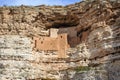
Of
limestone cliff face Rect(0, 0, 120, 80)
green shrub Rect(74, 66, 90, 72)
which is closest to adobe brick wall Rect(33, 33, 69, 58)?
limestone cliff face Rect(0, 0, 120, 80)

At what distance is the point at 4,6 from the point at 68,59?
244 inches

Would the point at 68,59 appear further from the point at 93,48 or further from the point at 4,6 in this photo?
the point at 4,6

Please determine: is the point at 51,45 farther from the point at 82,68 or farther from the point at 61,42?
the point at 82,68

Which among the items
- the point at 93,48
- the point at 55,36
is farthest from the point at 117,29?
the point at 55,36

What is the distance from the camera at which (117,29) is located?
72.8 feet

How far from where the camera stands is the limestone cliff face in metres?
22.2

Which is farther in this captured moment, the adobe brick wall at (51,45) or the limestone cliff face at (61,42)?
the adobe brick wall at (51,45)

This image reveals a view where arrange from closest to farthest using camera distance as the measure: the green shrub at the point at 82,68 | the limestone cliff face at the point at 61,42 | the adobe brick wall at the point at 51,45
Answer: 1. the green shrub at the point at 82,68
2. the limestone cliff face at the point at 61,42
3. the adobe brick wall at the point at 51,45

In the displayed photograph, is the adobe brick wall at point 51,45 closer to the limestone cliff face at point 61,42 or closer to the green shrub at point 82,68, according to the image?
the limestone cliff face at point 61,42

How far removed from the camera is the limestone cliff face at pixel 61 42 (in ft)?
72.9

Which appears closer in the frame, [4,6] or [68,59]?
[68,59]

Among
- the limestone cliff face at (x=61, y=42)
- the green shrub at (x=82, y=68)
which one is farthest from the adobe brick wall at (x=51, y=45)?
the green shrub at (x=82, y=68)

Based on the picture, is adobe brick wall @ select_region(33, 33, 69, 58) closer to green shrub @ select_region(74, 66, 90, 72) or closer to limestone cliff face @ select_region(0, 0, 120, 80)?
limestone cliff face @ select_region(0, 0, 120, 80)

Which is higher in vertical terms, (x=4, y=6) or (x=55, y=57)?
(x=4, y=6)
